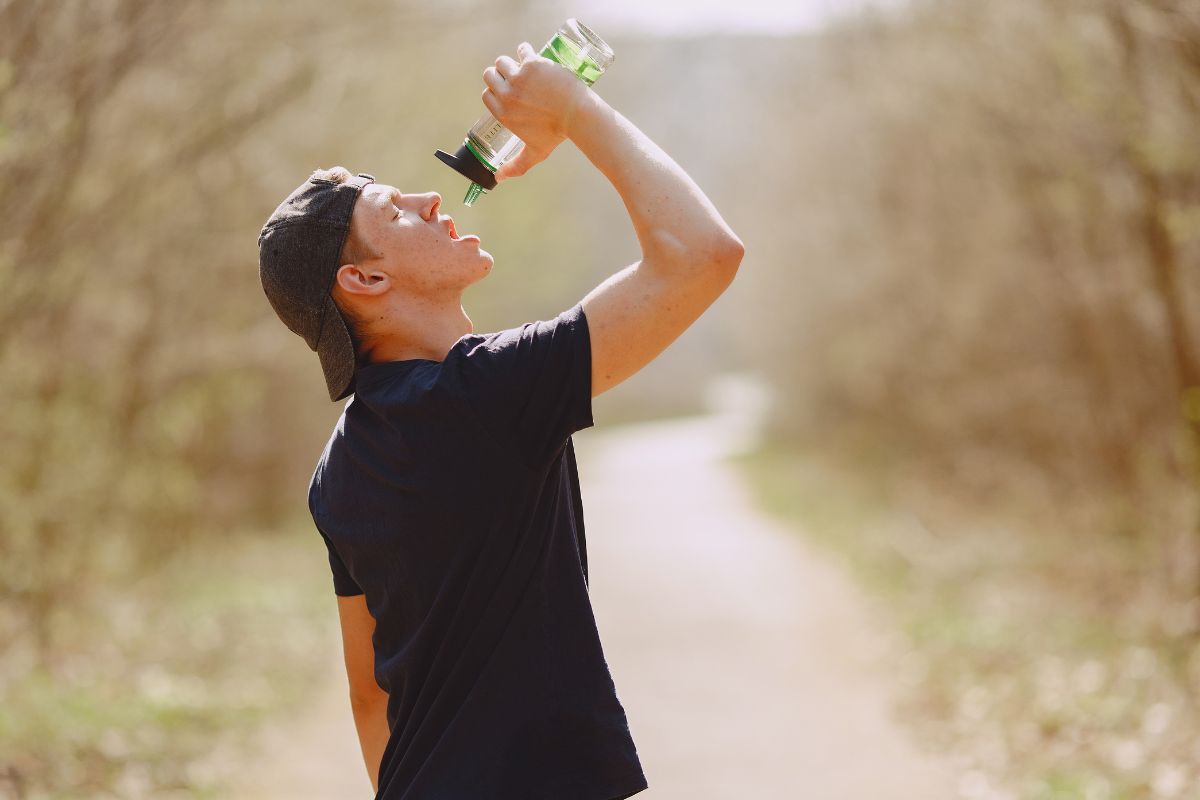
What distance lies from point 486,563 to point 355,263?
0.59 m

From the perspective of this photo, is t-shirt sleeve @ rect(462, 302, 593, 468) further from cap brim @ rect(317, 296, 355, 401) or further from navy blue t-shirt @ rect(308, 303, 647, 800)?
cap brim @ rect(317, 296, 355, 401)

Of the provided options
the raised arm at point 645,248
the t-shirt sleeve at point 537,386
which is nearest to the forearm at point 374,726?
the t-shirt sleeve at point 537,386

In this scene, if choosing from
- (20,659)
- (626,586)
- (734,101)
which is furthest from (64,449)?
(734,101)

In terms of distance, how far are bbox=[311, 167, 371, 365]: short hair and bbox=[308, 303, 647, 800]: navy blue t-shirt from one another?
0.08m

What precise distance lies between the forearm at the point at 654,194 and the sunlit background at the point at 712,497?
333 cm

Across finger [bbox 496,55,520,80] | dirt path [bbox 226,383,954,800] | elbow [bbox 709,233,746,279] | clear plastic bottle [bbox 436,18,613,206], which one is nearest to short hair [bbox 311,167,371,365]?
clear plastic bottle [bbox 436,18,613,206]

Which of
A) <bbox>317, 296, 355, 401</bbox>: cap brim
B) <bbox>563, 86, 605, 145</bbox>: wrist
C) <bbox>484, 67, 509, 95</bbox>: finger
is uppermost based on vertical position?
<bbox>484, 67, 509, 95</bbox>: finger

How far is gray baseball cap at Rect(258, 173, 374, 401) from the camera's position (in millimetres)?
2154

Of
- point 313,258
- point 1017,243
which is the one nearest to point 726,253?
point 313,258

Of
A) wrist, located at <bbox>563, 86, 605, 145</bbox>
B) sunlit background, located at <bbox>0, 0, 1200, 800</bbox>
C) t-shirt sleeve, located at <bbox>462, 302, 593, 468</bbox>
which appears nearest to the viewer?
t-shirt sleeve, located at <bbox>462, 302, 593, 468</bbox>

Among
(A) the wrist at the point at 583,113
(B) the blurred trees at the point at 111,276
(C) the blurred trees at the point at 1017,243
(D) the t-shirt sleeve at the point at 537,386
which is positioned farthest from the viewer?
(C) the blurred trees at the point at 1017,243

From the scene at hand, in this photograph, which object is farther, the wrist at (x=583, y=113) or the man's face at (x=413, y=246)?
the man's face at (x=413, y=246)

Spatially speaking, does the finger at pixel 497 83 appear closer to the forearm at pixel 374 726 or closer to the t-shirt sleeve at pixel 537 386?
the t-shirt sleeve at pixel 537 386

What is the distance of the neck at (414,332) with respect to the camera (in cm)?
222
